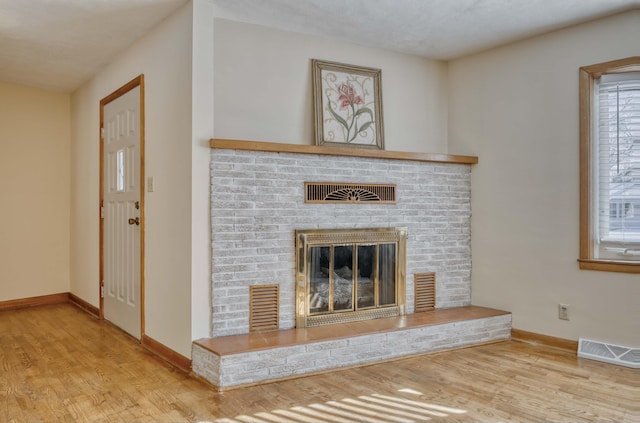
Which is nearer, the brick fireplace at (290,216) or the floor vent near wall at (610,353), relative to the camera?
the brick fireplace at (290,216)

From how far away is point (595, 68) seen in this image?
3.51 metres

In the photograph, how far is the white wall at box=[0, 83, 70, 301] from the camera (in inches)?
202

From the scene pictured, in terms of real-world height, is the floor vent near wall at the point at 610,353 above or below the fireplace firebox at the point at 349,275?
below

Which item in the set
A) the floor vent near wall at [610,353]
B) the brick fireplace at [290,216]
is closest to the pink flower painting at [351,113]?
the brick fireplace at [290,216]

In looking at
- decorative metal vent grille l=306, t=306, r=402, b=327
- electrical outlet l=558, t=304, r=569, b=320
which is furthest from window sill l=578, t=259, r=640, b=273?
decorative metal vent grille l=306, t=306, r=402, b=327

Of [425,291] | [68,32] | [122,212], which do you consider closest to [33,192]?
[122,212]

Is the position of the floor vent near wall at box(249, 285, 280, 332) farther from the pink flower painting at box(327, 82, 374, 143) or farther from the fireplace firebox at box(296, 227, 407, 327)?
the pink flower painting at box(327, 82, 374, 143)

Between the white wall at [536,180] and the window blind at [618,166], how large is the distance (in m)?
0.16

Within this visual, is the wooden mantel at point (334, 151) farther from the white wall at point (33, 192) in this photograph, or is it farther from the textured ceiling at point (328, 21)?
the white wall at point (33, 192)

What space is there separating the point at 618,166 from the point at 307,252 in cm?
226

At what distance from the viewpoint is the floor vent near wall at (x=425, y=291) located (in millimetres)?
3998

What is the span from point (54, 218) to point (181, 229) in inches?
120

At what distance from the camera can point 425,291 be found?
4.04 metres

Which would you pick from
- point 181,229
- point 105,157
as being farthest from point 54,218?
point 181,229
